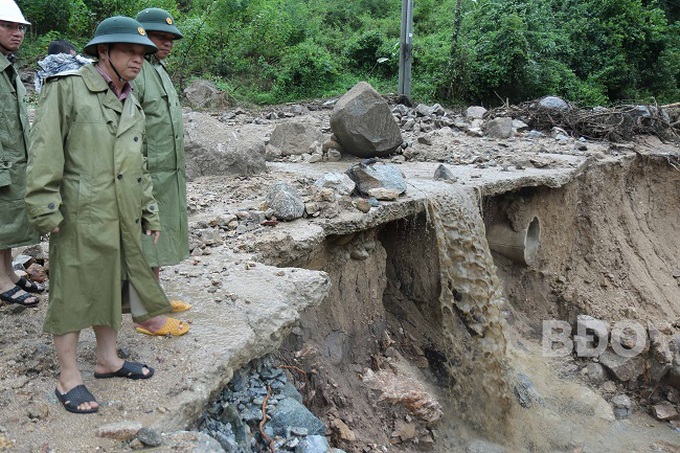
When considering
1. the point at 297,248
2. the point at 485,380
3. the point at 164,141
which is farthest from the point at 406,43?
the point at 164,141

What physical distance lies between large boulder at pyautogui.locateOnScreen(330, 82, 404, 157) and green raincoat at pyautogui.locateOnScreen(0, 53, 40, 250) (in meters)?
4.33

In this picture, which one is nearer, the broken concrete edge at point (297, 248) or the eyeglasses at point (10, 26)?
the broken concrete edge at point (297, 248)

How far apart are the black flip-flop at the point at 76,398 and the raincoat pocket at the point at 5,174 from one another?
1337 mm

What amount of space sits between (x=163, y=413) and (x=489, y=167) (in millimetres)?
5483

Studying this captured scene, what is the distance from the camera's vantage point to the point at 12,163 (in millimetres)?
3336

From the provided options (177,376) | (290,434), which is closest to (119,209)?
(177,376)

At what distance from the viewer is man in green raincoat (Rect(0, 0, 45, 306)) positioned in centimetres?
329

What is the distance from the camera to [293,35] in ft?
49.4

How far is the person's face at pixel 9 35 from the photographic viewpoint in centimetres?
325

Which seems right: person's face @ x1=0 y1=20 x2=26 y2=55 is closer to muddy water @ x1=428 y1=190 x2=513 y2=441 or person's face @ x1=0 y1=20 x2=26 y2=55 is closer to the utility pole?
muddy water @ x1=428 y1=190 x2=513 y2=441

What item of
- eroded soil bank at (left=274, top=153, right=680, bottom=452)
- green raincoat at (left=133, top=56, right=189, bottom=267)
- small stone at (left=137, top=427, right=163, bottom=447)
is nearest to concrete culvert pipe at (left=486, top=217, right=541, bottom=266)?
eroded soil bank at (left=274, top=153, right=680, bottom=452)

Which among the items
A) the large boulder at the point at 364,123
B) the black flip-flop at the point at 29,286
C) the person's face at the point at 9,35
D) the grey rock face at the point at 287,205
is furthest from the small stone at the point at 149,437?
the large boulder at the point at 364,123

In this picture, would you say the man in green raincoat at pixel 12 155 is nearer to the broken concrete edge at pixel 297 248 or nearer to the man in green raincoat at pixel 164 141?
the man in green raincoat at pixel 164 141

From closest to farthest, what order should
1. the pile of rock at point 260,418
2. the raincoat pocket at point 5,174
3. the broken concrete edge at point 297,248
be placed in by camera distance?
the broken concrete edge at point 297,248, the pile of rock at point 260,418, the raincoat pocket at point 5,174
